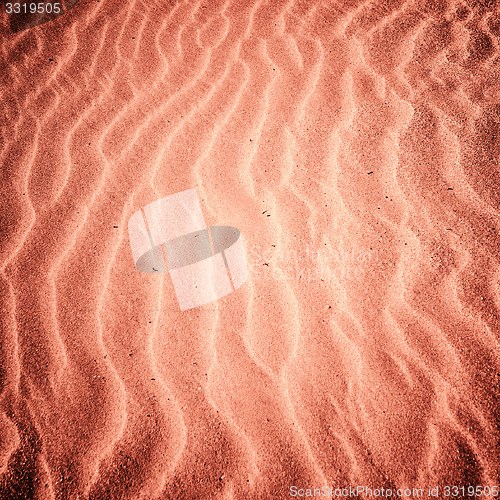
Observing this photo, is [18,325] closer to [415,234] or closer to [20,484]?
[20,484]

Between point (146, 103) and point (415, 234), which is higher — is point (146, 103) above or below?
above

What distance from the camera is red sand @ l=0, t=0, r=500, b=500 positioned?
1.56m

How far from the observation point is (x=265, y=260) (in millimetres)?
2023

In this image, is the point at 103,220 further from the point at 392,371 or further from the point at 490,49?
the point at 490,49

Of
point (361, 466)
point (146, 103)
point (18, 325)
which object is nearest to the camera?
point (361, 466)

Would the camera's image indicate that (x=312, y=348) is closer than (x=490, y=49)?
Yes

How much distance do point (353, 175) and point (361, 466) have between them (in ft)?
5.22

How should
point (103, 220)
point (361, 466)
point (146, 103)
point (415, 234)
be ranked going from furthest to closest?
point (146, 103)
point (103, 220)
point (415, 234)
point (361, 466)

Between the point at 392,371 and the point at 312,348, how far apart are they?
38 cm

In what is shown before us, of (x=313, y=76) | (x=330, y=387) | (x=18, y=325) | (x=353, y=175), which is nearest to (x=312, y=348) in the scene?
(x=330, y=387)

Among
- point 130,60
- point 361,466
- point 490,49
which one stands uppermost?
point 130,60

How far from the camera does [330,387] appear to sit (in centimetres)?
167

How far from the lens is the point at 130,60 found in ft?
9.91

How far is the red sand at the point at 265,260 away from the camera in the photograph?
61.4 inches
